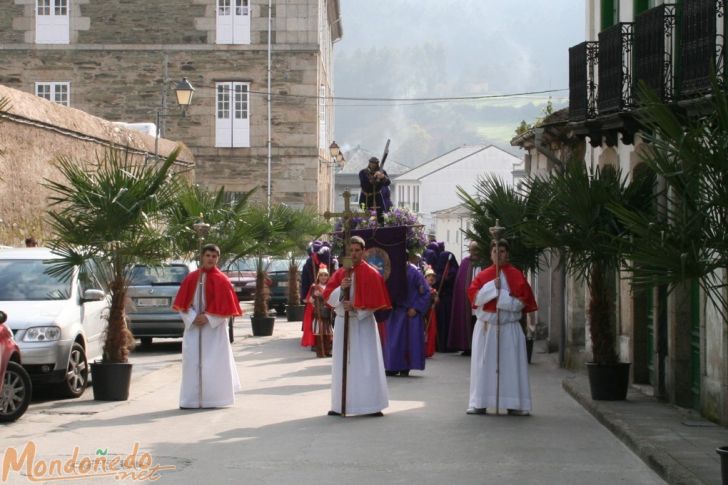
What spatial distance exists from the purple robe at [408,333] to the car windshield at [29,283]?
4.96 m

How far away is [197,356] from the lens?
1515 centimetres

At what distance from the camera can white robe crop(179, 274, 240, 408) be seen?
1498 cm

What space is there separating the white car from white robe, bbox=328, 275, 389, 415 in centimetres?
327

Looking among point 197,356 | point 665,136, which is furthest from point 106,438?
point 665,136

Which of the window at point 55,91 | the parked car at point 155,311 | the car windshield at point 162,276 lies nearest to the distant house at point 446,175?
the window at point 55,91

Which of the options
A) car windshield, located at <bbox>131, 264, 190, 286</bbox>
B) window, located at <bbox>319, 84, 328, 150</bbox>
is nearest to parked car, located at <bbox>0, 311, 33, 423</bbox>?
car windshield, located at <bbox>131, 264, 190, 286</bbox>

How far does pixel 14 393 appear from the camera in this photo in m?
13.3

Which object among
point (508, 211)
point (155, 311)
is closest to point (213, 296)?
point (508, 211)

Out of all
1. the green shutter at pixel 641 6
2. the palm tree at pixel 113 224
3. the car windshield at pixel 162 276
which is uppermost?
the green shutter at pixel 641 6

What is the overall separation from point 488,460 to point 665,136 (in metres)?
3.45

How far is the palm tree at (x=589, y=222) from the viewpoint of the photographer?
14.4 m

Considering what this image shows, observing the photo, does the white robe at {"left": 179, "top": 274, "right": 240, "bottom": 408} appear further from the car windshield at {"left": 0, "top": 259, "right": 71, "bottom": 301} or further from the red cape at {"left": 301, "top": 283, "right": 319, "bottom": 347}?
the red cape at {"left": 301, "top": 283, "right": 319, "bottom": 347}

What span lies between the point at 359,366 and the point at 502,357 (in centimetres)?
160

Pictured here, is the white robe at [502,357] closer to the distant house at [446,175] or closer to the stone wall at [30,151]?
the stone wall at [30,151]
